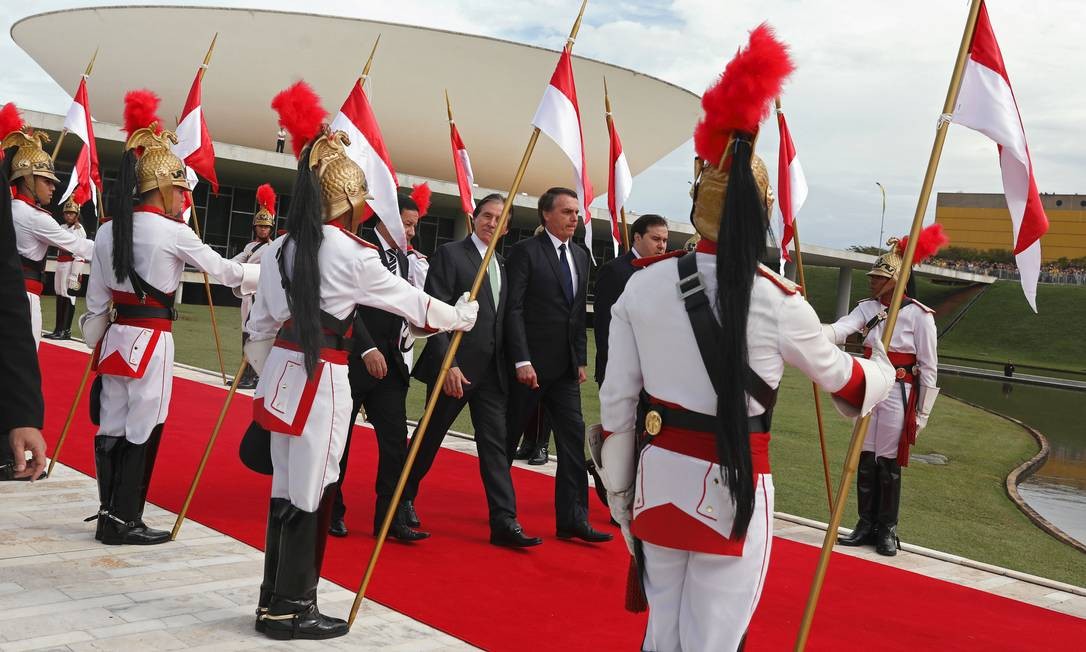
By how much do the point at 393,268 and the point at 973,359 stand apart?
35137 mm

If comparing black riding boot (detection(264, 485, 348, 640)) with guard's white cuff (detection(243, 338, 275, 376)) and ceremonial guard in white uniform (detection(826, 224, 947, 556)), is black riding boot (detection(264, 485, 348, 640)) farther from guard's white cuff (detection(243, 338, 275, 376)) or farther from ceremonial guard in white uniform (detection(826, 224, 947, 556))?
ceremonial guard in white uniform (detection(826, 224, 947, 556))

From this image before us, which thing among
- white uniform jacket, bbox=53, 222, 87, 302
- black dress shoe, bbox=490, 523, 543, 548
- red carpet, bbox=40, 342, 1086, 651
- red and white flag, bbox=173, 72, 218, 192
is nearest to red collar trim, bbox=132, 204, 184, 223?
red carpet, bbox=40, 342, 1086, 651

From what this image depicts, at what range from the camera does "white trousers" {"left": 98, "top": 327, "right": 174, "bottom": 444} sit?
16.9ft

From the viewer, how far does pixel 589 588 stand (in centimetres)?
498

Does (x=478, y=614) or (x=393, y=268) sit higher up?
(x=393, y=268)

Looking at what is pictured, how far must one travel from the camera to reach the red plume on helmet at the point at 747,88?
278 cm

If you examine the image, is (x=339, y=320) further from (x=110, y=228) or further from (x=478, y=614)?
(x=110, y=228)

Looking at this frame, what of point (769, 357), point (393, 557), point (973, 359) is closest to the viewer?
point (769, 357)

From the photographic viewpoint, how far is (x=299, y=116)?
4.40 meters

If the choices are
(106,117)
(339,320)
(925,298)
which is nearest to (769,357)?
(339,320)

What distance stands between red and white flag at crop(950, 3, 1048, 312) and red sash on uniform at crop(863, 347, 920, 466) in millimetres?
2846

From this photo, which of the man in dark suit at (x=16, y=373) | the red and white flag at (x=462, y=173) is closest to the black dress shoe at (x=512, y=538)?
the red and white flag at (x=462, y=173)

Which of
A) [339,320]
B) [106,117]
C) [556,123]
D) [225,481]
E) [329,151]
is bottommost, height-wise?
[225,481]

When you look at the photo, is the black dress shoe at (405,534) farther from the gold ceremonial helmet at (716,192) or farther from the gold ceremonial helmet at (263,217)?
the gold ceremonial helmet at (263,217)
